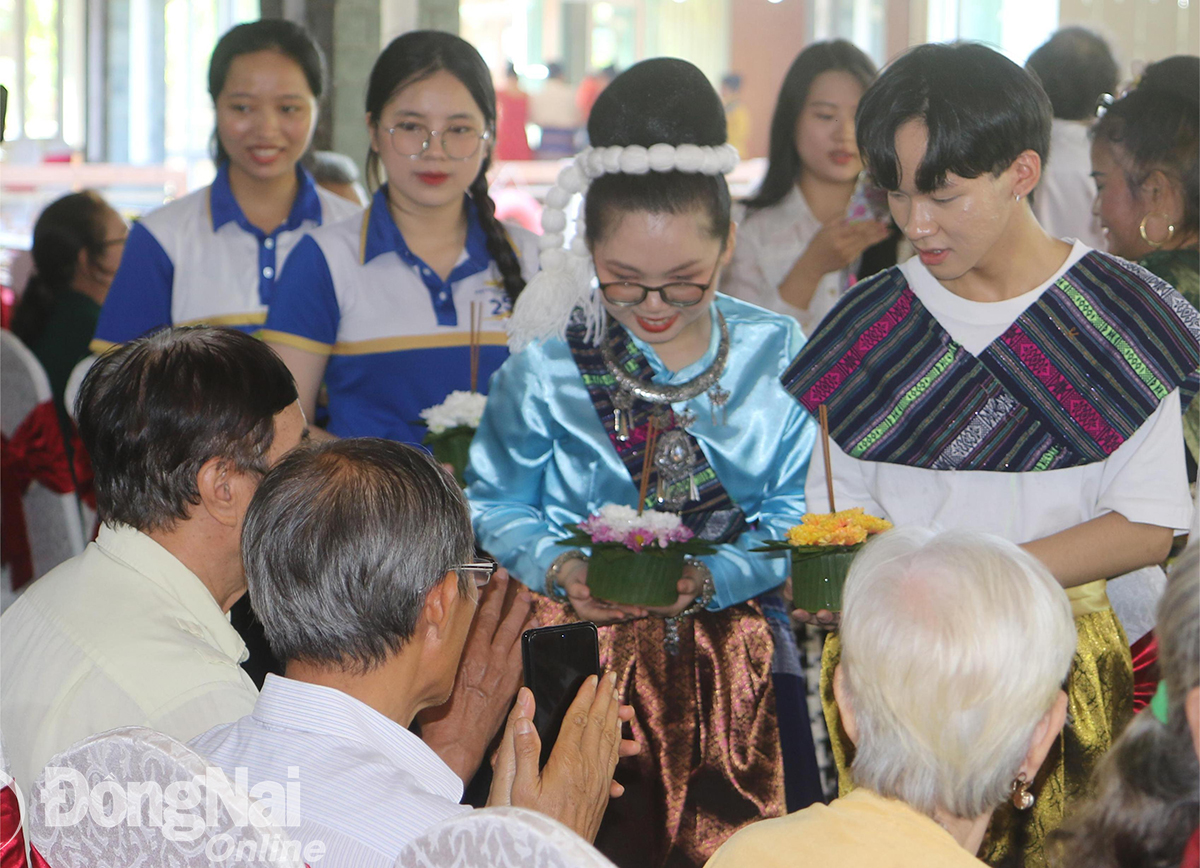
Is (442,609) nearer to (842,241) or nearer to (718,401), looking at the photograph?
(718,401)

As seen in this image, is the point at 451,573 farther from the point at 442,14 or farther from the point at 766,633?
the point at 442,14

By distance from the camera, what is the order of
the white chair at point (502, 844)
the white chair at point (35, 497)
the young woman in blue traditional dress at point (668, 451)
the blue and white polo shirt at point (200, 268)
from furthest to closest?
the white chair at point (35, 497), the blue and white polo shirt at point (200, 268), the young woman in blue traditional dress at point (668, 451), the white chair at point (502, 844)

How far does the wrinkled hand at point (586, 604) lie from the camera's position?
2.08 metres

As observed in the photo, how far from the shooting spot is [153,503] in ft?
5.78

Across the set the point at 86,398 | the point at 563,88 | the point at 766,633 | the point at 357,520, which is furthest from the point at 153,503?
the point at 563,88

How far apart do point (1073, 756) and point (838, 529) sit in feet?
1.56

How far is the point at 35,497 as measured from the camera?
12.1 feet

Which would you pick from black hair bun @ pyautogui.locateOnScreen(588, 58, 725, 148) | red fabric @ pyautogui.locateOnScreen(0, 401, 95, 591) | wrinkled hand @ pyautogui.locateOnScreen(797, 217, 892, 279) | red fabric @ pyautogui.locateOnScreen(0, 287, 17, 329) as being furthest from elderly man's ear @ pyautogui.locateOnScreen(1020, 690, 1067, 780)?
red fabric @ pyautogui.locateOnScreen(0, 287, 17, 329)

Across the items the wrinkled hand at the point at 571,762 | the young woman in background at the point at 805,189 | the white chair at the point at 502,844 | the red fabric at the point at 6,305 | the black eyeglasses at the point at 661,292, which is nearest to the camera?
the white chair at the point at 502,844

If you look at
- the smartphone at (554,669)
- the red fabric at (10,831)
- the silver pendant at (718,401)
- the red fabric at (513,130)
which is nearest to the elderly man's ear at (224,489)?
the smartphone at (554,669)

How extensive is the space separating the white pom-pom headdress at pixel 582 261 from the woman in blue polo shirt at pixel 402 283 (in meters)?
0.47

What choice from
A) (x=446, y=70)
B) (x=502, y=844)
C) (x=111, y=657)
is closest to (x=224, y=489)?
(x=111, y=657)

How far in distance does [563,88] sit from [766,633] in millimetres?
9648
